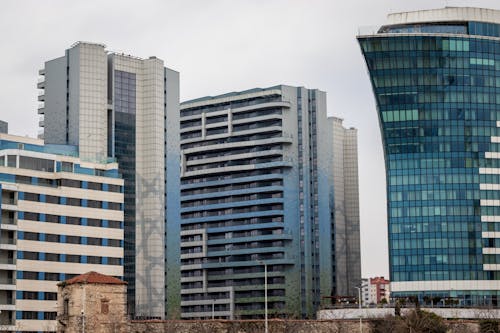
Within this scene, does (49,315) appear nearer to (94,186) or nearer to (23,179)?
(23,179)

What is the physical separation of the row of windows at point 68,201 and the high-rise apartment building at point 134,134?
10.1 metres

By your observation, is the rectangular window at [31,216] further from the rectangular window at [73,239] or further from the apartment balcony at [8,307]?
the apartment balcony at [8,307]

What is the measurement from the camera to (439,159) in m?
177

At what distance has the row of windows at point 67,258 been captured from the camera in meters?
147

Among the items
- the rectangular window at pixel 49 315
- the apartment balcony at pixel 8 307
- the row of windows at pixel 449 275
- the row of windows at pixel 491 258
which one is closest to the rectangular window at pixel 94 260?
the rectangular window at pixel 49 315

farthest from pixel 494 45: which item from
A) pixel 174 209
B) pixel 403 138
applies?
pixel 174 209

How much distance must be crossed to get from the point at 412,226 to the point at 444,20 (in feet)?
131

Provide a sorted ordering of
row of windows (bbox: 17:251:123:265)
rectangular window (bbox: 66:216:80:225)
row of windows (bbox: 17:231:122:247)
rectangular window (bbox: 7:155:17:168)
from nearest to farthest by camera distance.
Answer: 1. row of windows (bbox: 17:251:123:265)
2. row of windows (bbox: 17:231:122:247)
3. rectangular window (bbox: 7:155:17:168)
4. rectangular window (bbox: 66:216:80:225)

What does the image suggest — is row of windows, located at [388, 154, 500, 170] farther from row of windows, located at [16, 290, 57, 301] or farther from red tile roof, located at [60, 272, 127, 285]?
red tile roof, located at [60, 272, 127, 285]

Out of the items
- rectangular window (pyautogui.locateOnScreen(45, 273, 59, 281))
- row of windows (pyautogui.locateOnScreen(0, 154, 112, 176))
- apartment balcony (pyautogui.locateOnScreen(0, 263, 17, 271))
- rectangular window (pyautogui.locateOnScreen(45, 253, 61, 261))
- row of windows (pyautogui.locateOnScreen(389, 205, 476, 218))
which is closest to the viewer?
apartment balcony (pyautogui.locateOnScreen(0, 263, 17, 271))

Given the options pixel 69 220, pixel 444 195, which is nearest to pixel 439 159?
pixel 444 195

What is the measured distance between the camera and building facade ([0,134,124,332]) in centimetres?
14475

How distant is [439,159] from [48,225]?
7145 centimetres

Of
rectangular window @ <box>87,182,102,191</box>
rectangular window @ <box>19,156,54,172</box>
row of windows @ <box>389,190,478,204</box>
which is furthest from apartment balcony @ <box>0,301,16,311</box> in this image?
row of windows @ <box>389,190,478,204</box>
